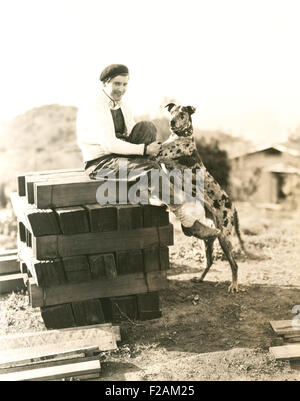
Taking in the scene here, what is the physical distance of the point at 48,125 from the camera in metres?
10.9

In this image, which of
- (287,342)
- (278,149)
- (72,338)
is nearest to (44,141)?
(278,149)

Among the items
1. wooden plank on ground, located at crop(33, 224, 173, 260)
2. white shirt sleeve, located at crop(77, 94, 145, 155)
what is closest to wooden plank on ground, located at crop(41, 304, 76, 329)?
wooden plank on ground, located at crop(33, 224, 173, 260)

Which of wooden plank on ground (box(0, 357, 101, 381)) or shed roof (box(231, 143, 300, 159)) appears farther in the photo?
shed roof (box(231, 143, 300, 159))

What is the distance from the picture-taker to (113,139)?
5.05 metres

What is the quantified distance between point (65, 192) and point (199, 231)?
1430mm

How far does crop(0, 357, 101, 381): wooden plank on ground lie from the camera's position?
4.21 metres

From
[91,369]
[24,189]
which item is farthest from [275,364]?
[24,189]

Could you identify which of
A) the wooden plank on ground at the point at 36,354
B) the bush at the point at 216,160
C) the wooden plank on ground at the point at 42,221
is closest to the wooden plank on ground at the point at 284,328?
the wooden plank on ground at the point at 36,354

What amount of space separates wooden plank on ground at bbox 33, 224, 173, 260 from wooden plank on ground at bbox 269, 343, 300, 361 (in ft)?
4.61

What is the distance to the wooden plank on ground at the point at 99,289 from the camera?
492 cm

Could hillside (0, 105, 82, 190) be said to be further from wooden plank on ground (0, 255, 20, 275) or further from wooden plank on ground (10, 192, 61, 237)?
wooden plank on ground (10, 192, 61, 237)
